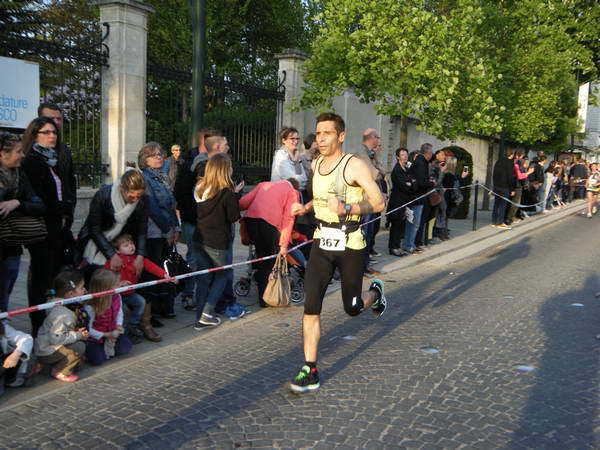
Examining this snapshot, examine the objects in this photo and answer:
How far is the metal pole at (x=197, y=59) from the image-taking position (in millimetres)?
7582

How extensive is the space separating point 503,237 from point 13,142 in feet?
36.3

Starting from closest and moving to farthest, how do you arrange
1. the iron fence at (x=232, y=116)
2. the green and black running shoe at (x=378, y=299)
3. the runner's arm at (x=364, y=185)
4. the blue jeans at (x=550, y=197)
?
the runner's arm at (x=364, y=185), the green and black running shoe at (x=378, y=299), the iron fence at (x=232, y=116), the blue jeans at (x=550, y=197)

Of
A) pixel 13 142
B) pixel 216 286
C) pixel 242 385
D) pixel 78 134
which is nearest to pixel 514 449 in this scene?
pixel 242 385

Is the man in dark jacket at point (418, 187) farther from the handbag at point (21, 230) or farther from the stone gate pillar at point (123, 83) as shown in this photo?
the handbag at point (21, 230)

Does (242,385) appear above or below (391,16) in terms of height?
below

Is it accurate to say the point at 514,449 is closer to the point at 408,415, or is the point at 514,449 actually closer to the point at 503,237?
the point at 408,415

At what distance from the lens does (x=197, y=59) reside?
309 inches

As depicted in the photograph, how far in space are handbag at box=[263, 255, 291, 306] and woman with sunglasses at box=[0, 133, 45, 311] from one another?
7.66ft

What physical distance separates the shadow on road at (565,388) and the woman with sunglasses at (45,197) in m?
3.63

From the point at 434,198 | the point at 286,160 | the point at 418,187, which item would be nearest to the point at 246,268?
the point at 286,160

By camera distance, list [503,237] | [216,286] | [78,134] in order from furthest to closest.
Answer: [503,237]
[78,134]
[216,286]

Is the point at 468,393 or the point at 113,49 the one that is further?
the point at 113,49

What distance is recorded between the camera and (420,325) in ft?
19.3

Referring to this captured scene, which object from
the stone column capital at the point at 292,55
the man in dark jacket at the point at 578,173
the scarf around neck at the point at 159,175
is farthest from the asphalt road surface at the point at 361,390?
the man in dark jacket at the point at 578,173
